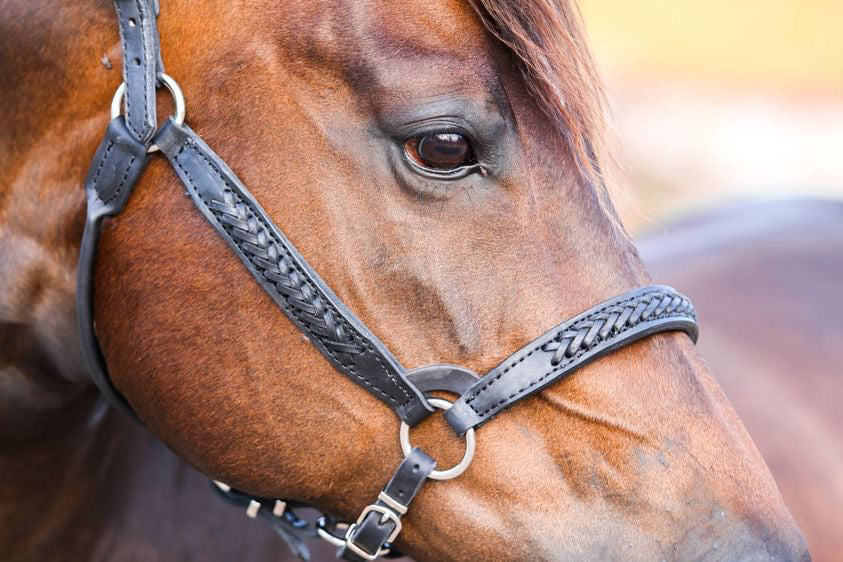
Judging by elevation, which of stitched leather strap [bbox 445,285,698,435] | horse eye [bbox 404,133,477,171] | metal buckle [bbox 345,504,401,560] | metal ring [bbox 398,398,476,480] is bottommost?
metal buckle [bbox 345,504,401,560]

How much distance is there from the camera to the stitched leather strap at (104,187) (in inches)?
62.9

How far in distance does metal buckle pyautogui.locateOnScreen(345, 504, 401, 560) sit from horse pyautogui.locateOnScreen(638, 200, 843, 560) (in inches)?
56.4

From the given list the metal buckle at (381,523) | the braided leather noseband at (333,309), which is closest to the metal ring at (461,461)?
the braided leather noseband at (333,309)

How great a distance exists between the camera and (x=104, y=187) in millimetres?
1617

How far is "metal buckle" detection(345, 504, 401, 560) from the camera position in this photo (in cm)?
160

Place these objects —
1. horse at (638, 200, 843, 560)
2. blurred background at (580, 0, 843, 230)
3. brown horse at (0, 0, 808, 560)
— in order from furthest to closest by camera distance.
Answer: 1. blurred background at (580, 0, 843, 230)
2. horse at (638, 200, 843, 560)
3. brown horse at (0, 0, 808, 560)

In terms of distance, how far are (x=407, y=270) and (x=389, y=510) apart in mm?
412

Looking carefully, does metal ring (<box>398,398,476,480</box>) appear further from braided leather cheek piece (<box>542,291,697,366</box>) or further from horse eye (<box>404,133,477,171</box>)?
horse eye (<box>404,133,477,171</box>)

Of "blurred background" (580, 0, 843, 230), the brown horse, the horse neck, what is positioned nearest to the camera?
the brown horse

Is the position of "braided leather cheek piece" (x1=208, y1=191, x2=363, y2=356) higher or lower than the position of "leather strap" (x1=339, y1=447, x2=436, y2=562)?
higher

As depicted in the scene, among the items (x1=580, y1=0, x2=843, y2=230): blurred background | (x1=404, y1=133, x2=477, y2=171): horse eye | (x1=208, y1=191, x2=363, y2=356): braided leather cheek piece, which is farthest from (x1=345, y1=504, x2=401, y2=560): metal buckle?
(x1=580, y1=0, x2=843, y2=230): blurred background

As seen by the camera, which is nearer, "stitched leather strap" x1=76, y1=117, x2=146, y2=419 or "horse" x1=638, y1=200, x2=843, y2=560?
"stitched leather strap" x1=76, y1=117, x2=146, y2=419

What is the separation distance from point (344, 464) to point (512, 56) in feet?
2.47

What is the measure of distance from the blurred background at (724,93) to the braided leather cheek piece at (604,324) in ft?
14.4
